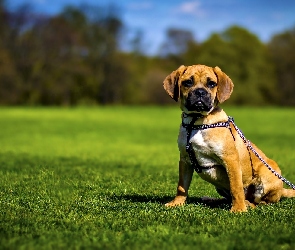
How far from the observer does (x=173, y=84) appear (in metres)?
7.44

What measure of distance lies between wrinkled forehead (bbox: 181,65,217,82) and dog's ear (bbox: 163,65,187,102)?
0.10 metres

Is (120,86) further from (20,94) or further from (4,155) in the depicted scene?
(4,155)

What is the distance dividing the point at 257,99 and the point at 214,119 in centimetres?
7604

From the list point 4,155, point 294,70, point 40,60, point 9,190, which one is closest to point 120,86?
point 40,60

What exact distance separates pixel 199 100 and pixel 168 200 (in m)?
2.15

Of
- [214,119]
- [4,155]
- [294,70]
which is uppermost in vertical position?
[294,70]

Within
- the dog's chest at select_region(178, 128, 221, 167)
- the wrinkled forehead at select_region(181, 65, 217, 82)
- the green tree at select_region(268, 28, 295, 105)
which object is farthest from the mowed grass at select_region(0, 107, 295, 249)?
the green tree at select_region(268, 28, 295, 105)

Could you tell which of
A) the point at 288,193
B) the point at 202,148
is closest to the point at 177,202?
the point at 202,148

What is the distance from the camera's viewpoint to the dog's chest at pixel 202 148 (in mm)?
7113

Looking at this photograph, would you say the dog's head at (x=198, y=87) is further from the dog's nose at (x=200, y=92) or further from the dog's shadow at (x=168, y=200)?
the dog's shadow at (x=168, y=200)

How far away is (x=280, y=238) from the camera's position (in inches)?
221

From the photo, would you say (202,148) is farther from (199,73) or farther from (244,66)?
(244,66)

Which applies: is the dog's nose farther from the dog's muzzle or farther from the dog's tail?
the dog's tail

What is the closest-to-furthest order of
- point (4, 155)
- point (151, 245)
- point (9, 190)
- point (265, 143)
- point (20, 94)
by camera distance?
1. point (151, 245)
2. point (9, 190)
3. point (4, 155)
4. point (265, 143)
5. point (20, 94)
